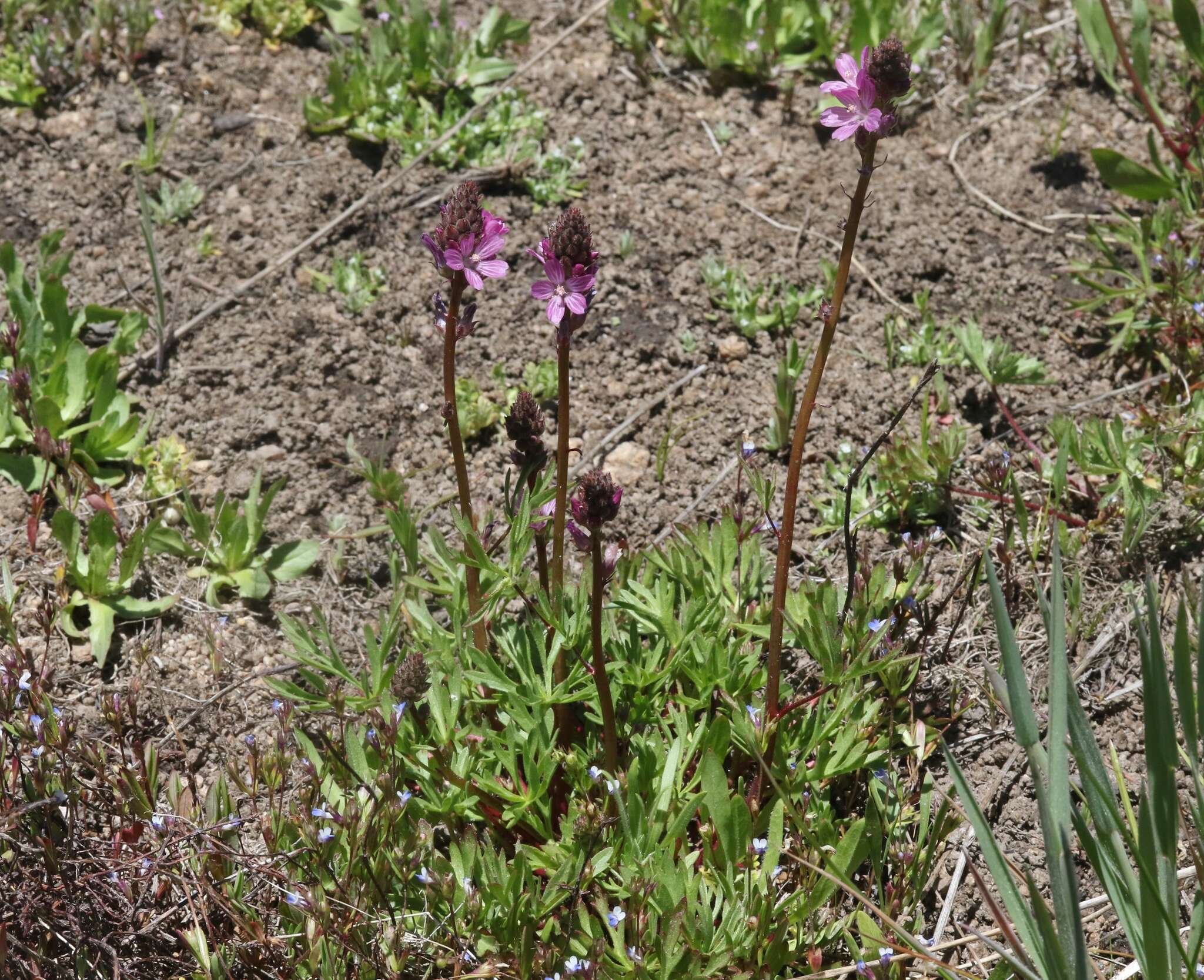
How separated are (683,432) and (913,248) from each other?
1.24 m

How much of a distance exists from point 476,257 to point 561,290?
0.20 meters

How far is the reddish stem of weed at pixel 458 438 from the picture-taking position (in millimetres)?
2488

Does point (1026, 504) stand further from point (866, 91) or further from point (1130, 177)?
point (866, 91)

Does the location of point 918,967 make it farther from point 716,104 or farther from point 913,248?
point 716,104

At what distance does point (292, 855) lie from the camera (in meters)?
2.84

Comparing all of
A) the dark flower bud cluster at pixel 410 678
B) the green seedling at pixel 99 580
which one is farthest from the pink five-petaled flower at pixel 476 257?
the green seedling at pixel 99 580

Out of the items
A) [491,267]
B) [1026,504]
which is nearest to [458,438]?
[491,267]

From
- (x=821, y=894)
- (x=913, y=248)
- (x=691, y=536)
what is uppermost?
(x=913, y=248)

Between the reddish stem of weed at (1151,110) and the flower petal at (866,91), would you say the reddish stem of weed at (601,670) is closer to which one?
the flower petal at (866,91)

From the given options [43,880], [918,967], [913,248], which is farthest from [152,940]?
[913,248]

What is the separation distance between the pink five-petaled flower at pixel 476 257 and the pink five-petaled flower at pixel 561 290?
95 mm

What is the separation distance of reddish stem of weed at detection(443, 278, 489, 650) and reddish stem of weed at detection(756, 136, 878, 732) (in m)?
0.74

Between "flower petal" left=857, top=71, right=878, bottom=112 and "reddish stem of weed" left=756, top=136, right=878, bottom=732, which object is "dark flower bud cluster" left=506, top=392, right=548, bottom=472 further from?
"flower petal" left=857, top=71, right=878, bottom=112

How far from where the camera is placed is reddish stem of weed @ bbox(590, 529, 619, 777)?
7.75 feet
